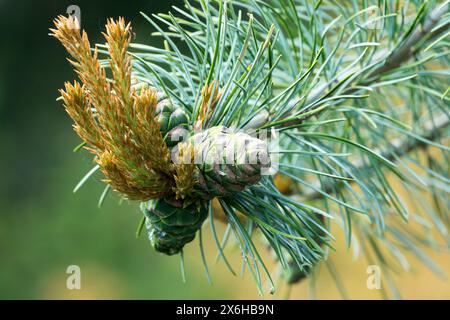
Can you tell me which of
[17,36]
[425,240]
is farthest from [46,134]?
[425,240]

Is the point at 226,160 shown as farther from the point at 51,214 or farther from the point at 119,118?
the point at 51,214

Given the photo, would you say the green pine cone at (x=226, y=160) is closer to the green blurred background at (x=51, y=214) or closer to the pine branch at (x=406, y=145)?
the pine branch at (x=406, y=145)

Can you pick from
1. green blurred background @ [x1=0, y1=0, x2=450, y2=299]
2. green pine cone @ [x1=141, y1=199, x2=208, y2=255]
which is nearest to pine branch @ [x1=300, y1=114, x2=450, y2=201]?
green pine cone @ [x1=141, y1=199, x2=208, y2=255]

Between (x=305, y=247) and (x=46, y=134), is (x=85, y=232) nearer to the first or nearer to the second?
(x=46, y=134)

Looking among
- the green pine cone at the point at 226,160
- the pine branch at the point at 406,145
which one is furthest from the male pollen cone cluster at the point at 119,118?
the pine branch at the point at 406,145

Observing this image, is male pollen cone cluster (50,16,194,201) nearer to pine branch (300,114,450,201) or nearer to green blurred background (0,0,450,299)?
pine branch (300,114,450,201)

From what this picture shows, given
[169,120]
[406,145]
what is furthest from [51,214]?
[169,120]
